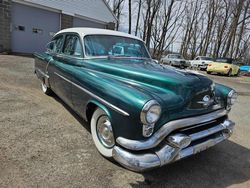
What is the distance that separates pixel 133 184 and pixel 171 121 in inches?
34.2

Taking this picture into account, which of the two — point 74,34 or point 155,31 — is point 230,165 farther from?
point 155,31

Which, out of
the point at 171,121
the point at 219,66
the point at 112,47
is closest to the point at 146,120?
the point at 171,121

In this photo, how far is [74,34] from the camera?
4.47 metres

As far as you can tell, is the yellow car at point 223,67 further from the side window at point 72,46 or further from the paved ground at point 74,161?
the side window at point 72,46

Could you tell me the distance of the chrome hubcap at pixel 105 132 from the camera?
9.84ft

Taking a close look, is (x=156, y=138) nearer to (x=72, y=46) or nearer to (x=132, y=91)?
(x=132, y=91)

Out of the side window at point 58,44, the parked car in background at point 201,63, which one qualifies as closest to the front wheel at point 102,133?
the side window at point 58,44

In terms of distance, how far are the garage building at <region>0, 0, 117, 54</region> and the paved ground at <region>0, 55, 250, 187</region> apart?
11153 millimetres

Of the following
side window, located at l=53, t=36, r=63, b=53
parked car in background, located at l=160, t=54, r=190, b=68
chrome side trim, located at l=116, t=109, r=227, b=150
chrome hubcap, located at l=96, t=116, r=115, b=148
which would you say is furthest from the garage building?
chrome side trim, located at l=116, t=109, r=227, b=150

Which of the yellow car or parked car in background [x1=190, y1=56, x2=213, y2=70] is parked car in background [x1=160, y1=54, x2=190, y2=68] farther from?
the yellow car

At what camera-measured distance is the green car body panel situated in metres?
2.61

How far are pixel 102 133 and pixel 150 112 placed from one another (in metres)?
0.97

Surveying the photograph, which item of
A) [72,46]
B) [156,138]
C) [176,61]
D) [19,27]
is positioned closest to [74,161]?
[156,138]

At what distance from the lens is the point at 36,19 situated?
1523 centimetres
